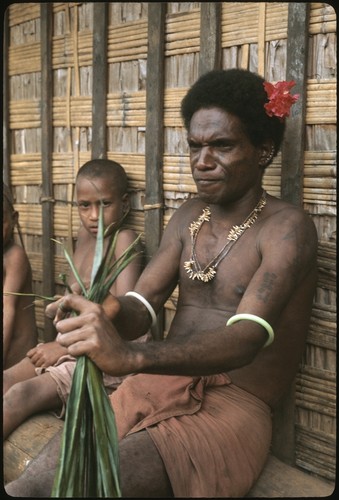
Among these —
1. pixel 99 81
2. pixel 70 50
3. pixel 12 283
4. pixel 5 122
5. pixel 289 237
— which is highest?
pixel 70 50

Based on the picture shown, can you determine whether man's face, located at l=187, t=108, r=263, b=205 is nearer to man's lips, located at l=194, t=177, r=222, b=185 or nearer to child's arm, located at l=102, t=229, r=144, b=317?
man's lips, located at l=194, t=177, r=222, b=185

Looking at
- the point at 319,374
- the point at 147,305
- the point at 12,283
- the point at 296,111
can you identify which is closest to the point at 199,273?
the point at 147,305

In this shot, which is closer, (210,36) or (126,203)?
(210,36)

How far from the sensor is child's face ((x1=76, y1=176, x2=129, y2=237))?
4.10 meters

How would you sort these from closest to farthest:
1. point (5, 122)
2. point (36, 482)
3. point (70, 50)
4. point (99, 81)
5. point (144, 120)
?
1. point (36, 482)
2. point (144, 120)
3. point (99, 81)
4. point (70, 50)
5. point (5, 122)

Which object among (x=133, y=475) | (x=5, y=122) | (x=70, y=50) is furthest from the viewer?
(x=5, y=122)

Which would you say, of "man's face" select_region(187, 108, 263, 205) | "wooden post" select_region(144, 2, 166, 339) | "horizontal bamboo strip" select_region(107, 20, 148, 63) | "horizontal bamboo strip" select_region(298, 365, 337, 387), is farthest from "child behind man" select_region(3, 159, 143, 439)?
"horizontal bamboo strip" select_region(298, 365, 337, 387)

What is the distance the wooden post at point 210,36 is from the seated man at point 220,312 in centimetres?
43

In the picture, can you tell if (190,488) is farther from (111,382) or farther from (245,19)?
(245,19)

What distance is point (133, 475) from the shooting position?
2.62 meters

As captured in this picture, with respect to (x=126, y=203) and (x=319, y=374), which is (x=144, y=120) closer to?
(x=126, y=203)

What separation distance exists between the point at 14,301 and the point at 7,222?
512 mm

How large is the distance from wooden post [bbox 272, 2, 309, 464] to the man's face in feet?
0.81

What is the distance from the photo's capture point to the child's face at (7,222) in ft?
14.5
